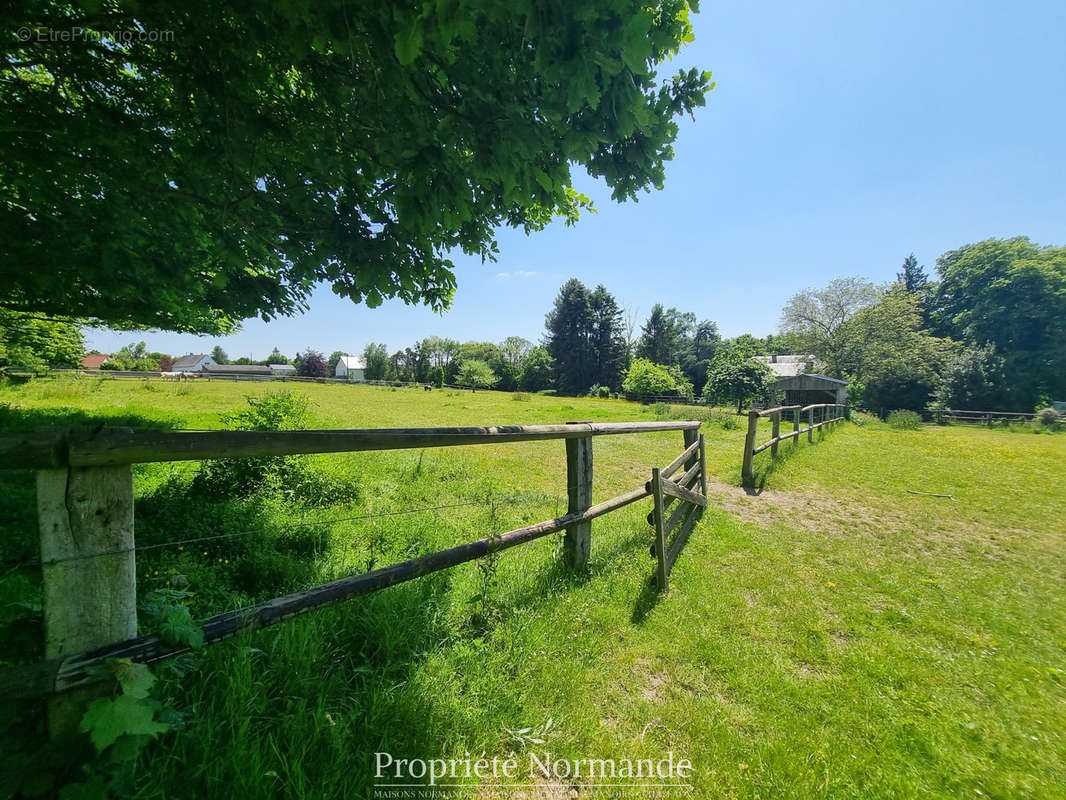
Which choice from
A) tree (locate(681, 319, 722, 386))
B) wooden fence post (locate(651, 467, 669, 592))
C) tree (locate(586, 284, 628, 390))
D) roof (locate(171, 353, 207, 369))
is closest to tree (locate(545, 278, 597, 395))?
tree (locate(586, 284, 628, 390))

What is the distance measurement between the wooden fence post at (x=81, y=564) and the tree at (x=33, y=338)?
7.35 meters

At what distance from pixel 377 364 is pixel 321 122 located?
80.6 meters

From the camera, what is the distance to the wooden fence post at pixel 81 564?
4.01 feet

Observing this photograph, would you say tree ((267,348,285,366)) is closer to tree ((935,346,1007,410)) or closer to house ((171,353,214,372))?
house ((171,353,214,372))

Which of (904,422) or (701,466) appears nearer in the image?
(701,466)

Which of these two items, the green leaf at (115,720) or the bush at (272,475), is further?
the bush at (272,475)

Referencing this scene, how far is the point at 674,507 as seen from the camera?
471cm

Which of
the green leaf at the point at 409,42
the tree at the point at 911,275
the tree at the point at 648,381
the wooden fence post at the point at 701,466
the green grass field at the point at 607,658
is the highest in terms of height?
the tree at the point at 911,275

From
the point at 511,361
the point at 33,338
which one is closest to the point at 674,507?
the point at 33,338

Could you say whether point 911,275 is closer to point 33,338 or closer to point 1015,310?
point 1015,310

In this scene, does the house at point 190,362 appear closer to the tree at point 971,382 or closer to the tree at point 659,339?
the tree at point 659,339

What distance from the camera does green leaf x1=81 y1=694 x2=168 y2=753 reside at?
1127 mm

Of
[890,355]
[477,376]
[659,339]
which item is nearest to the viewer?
[890,355]

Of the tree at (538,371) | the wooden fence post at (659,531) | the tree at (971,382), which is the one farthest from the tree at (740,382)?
the tree at (538,371)
